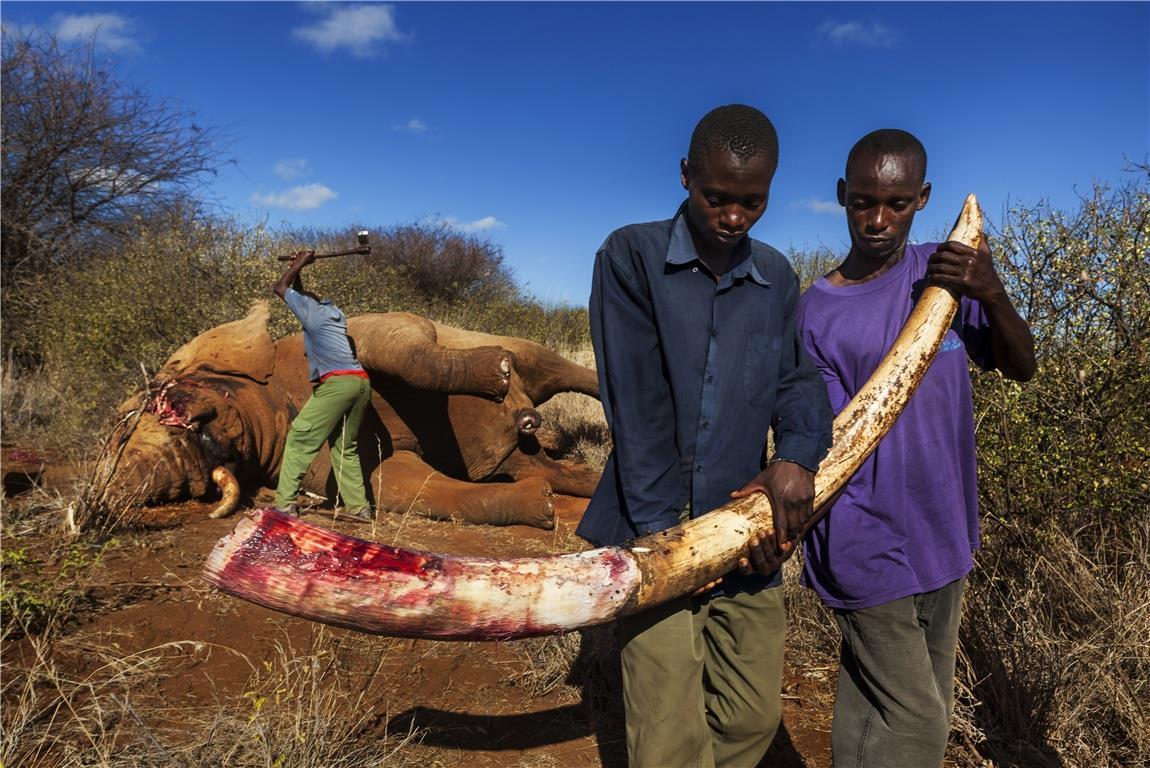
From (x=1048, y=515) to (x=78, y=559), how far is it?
496 cm

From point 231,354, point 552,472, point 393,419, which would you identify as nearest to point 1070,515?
point 552,472

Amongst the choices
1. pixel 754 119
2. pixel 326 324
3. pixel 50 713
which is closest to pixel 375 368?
pixel 326 324

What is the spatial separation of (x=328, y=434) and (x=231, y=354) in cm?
→ 177

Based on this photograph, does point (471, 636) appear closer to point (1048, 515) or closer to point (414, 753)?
point (414, 753)

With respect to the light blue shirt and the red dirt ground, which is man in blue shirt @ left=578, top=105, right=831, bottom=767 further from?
the light blue shirt

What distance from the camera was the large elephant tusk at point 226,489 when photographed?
6.41 meters

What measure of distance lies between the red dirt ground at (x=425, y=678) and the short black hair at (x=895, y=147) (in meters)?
1.93

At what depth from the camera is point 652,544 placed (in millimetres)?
1821

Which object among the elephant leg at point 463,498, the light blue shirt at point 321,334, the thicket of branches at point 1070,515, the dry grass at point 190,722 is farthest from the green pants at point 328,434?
the thicket of branches at point 1070,515

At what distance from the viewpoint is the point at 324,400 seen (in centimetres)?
627

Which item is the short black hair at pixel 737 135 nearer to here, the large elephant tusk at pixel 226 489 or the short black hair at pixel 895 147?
the short black hair at pixel 895 147

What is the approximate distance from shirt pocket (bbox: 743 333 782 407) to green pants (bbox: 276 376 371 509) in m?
4.54

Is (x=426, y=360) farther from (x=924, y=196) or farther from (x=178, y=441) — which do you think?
(x=924, y=196)

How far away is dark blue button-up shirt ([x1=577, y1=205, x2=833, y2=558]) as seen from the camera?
2.06 metres
